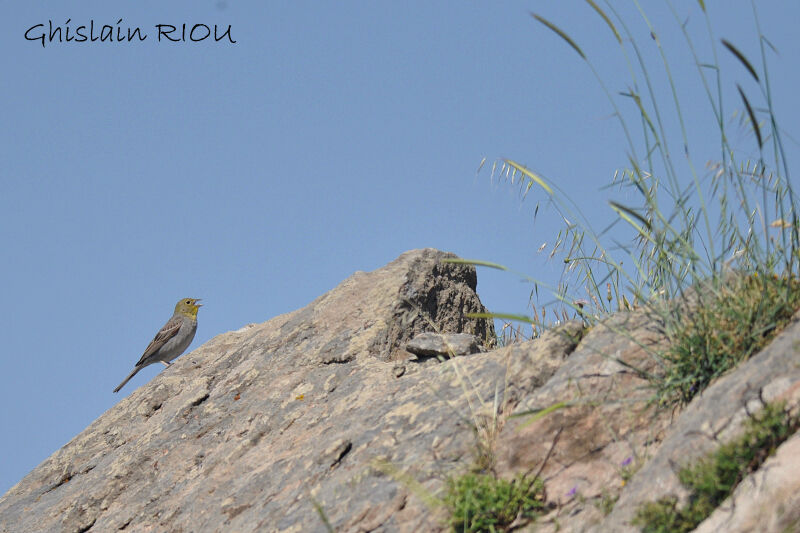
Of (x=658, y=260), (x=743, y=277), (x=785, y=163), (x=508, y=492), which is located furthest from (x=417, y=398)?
(x=785, y=163)

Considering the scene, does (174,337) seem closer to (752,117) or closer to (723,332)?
(723,332)

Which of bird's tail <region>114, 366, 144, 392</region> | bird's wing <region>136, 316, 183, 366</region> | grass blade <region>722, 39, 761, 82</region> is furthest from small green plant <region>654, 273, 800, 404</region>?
bird's tail <region>114, 366, 144, 392</region>

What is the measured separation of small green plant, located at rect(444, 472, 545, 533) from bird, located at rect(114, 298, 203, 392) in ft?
30.8

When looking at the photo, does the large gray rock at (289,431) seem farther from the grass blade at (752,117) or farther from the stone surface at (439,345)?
the grass blade at (752,117)

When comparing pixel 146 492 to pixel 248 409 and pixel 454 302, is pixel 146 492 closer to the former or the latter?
pixel 248 409

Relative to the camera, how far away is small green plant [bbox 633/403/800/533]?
328 cm

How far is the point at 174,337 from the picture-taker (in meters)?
12.7

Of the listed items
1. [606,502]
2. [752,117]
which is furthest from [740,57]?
[606,502]

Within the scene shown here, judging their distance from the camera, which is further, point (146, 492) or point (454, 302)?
point (454, 302)

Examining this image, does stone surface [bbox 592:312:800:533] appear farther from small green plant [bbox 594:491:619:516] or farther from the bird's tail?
the bird's tail

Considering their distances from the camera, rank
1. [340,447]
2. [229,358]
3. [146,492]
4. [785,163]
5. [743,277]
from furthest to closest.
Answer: [229,358]
[146,492]
[340,447]
[743,277]
[785,163]

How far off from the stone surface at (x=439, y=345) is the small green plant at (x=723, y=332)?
6.55 ft

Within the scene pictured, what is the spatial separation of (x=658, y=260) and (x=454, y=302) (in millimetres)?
3137

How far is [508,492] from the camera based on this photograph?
157 inches
